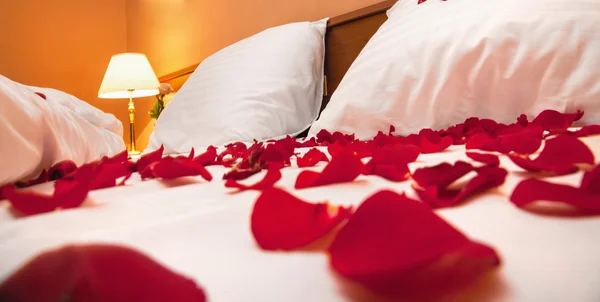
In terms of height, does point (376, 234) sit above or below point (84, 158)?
above

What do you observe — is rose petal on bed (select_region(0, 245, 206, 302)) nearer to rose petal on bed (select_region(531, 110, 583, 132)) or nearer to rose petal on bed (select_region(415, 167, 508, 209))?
rose petal on bed (select_region(415, 167, 508, 209))

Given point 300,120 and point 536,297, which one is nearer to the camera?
point 536,297

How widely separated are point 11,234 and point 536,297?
356mm

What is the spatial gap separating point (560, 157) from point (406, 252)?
1.01 ft

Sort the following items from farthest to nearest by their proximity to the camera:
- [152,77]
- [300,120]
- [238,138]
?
1. [152,77]
2. [300,120]
3. [238,138]

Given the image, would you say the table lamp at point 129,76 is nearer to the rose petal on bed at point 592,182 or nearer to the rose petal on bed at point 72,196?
the rose petal on bed at point 72,196

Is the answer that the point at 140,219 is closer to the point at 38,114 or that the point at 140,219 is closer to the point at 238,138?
the point at 38,114

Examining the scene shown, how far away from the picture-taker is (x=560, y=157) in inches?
17.2

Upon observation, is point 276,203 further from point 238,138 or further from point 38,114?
point 238,138

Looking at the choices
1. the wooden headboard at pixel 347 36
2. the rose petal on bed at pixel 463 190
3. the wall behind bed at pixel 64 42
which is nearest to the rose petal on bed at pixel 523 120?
the rose petal on bed at pixel 463 190

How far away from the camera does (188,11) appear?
2842 mm

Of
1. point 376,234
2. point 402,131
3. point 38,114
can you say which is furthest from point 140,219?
point 402,131

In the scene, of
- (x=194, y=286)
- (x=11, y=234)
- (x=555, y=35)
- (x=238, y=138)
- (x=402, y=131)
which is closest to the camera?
(x=194, y=286)

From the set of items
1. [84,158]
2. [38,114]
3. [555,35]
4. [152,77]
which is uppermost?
[555,35]
